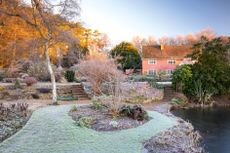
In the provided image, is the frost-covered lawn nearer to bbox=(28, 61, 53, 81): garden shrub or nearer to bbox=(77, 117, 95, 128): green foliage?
bbox=(77, 117, 95, 128): green foliage

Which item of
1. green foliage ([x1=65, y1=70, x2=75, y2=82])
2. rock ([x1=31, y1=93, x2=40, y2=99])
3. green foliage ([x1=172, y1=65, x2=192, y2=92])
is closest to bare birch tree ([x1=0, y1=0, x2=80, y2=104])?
rock ([x1=31, y1=93, x2=40, y2=99])

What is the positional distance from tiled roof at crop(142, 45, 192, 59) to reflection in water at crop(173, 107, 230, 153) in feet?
67.4

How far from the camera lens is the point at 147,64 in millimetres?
43281

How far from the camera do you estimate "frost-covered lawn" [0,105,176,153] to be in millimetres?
8953

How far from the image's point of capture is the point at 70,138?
32.5 feet

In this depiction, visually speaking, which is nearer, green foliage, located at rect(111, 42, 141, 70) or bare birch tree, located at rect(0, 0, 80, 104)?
bare birch tree, located at rect(0, 0, 80, 104)

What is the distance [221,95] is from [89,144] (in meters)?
22.2

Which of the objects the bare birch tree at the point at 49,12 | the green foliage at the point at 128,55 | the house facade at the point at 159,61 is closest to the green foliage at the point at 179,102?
the bare birch tree at the point at 49,12

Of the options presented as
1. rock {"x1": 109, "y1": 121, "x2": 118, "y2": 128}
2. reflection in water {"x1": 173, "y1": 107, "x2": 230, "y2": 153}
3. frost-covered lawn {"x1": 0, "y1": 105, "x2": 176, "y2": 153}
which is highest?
rock {"x1": 109, "y1": 121, "x2": 118, "y2": 128}

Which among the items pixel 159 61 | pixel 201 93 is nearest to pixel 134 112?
pixel 201 93

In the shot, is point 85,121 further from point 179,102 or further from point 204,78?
point 204,78

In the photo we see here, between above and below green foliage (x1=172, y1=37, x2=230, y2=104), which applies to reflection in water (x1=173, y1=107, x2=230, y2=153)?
below

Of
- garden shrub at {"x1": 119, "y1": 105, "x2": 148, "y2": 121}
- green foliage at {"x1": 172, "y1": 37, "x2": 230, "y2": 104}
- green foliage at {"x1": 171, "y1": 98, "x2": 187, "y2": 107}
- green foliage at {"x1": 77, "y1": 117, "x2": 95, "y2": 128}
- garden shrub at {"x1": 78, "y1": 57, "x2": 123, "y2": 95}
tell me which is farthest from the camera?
green foliage at {"x1": 172, "y1": 37, "x2": 230, "y2": 104}

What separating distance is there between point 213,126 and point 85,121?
8.60m
